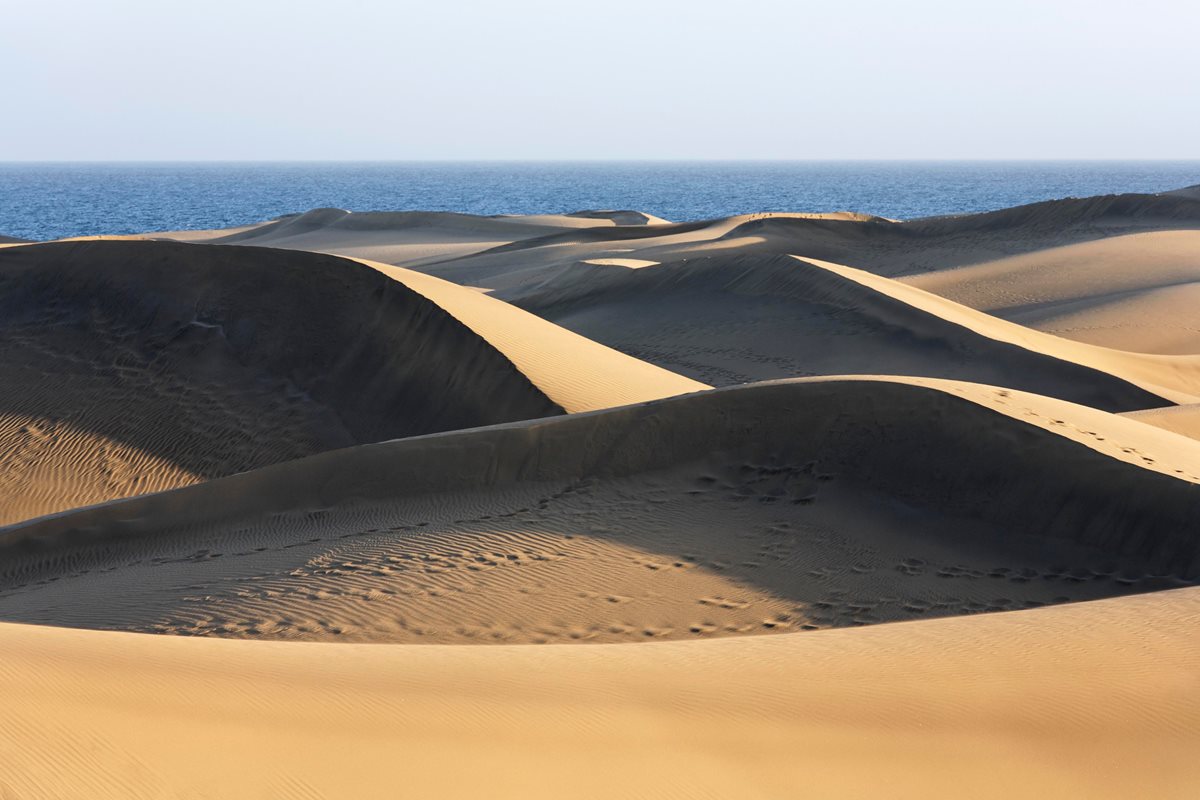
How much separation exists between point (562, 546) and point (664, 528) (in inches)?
21.5

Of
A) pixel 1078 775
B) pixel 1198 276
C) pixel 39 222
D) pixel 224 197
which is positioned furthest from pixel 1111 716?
pixel 224 197

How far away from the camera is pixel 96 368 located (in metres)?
9.52

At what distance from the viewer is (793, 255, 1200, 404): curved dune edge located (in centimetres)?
1238

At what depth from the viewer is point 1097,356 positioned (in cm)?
1316

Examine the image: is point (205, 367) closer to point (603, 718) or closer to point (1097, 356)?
point (603, 718)

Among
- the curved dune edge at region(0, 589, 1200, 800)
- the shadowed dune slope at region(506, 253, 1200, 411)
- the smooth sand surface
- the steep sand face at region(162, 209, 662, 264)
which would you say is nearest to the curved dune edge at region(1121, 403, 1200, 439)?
the smooth sand surface

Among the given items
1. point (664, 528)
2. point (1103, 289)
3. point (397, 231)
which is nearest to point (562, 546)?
point (664, 528)

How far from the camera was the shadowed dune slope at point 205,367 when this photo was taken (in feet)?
28.4

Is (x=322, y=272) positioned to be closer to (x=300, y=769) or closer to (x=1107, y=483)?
(x=1107, y=483)

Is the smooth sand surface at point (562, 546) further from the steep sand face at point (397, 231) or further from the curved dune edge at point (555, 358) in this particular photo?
the steep sand face at point (397, 231)

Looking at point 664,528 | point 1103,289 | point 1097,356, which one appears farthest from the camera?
point 1103,289

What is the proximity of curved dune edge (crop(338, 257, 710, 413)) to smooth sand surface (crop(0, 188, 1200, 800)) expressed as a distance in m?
0.05

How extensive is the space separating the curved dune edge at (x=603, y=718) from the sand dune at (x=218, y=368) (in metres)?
4.76

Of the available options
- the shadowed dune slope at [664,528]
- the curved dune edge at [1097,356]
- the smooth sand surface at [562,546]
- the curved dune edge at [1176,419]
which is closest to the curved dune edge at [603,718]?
the smooth sand surface at [562,546]
